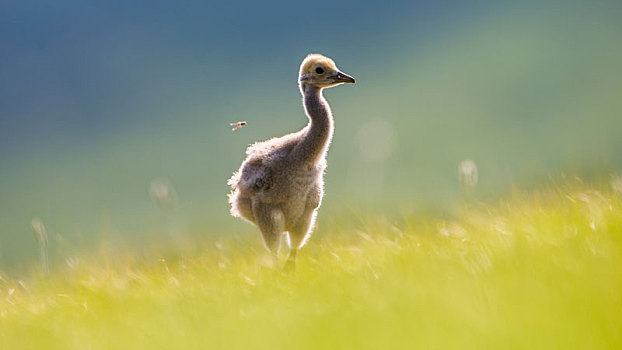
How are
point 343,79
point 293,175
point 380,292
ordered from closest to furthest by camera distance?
point 380,292 → point 293,175 → point 343,79

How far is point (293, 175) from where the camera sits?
8.66 metres

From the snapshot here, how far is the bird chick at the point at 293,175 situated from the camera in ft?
28.5

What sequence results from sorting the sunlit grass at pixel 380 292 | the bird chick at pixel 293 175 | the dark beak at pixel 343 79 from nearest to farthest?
the sunlit grass at pixel 380 292 < the bird chick at pixel 293 175 < the dark beak at pixel 343 79

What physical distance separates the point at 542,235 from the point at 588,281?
1.40 metres

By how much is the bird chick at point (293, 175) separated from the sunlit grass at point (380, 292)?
3.12ft

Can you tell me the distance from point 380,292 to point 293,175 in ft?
13.7

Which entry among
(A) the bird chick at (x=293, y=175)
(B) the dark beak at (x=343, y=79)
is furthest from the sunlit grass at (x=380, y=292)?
(B) the dark beak at (x=343, y=79)

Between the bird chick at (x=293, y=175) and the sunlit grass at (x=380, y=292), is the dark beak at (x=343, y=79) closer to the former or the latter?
the bird chick at (x=293, y=175)

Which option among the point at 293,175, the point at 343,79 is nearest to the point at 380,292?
the point at 293,175

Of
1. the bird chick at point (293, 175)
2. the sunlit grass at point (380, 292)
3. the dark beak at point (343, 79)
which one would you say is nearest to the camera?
the sunlit grass at point (380, 292)

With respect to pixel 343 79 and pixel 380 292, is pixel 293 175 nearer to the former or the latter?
pixel 343 79

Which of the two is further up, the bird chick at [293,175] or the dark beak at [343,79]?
the dark beak at [343,79]

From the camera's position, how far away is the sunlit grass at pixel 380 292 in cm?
378

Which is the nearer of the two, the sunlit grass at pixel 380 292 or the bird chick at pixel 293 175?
the sunlit grass at pixel 380 292
